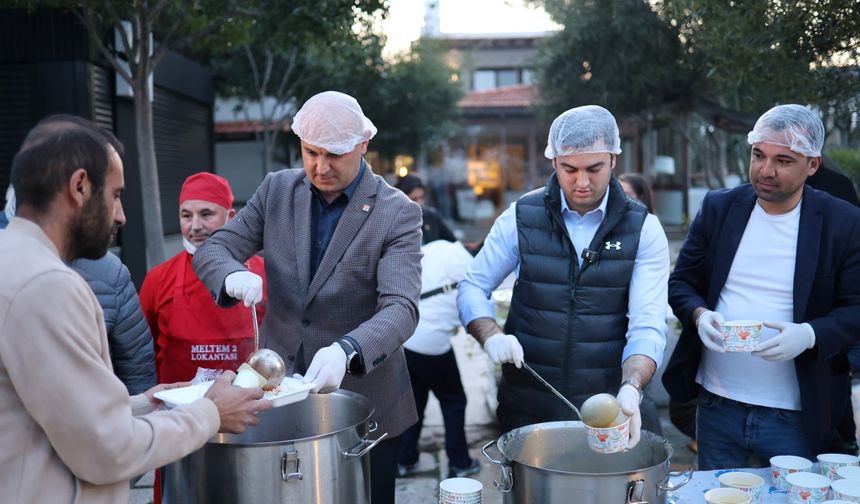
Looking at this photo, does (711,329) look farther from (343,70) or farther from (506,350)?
(343,70)

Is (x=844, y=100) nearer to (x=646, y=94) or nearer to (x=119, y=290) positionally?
(x=119, y=290)

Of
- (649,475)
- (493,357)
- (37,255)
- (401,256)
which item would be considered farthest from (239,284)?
(649,475)

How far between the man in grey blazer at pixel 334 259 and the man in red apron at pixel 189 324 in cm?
48

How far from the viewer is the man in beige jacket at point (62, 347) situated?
1.45m

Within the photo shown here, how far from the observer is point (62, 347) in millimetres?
1455

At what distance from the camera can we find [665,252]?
2.77 metres

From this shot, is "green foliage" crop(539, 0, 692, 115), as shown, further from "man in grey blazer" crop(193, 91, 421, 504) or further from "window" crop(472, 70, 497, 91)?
"window" crop(472, 70, 497, 91)

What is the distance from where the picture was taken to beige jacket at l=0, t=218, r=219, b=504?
144 cm

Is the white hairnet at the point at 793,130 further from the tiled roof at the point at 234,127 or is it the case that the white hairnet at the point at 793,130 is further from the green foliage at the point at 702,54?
the tiled roof at the point at 234,127

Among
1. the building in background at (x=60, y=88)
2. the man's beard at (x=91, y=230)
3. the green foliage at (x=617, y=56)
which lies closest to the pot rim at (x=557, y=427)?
the man's beard at (x=91, y=230)

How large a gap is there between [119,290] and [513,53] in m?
32.4

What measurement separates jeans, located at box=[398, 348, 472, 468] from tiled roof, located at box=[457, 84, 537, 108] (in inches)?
812

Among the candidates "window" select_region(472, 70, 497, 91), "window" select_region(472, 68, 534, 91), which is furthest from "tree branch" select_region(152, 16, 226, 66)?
"window" select_region(472, 70, 497, 91)

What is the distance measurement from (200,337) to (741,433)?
6.77 ft
